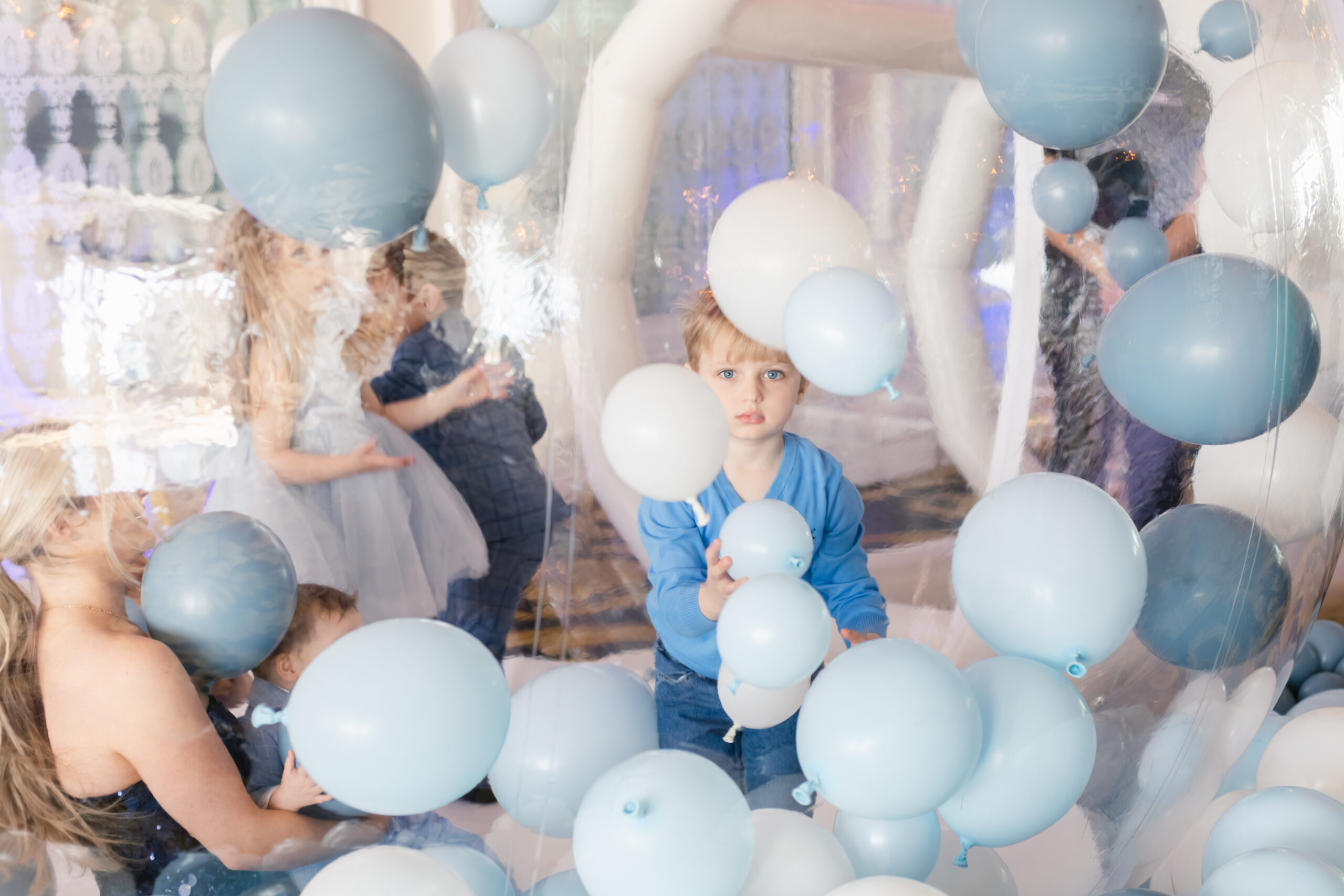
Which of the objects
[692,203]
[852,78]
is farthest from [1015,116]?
[692,203]

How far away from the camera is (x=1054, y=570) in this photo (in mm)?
823

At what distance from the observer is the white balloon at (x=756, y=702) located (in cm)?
85

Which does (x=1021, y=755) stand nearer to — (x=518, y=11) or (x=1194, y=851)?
(x=1194, y=851)

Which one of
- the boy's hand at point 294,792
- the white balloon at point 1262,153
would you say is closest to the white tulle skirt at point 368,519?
the boy's hand at point 294,792

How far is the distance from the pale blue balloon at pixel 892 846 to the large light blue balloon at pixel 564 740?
0.20 metres

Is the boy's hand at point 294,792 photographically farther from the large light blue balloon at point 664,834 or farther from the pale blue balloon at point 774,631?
the pale blue balloon at point 774,631

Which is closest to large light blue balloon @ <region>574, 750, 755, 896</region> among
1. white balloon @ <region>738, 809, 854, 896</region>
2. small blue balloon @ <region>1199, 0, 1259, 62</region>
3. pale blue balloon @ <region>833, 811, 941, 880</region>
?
white balloon @ <region>738, 809, 854, 896</region>

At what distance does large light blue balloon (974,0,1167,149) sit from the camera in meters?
0.81

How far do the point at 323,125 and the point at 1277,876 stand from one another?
2.98 ft

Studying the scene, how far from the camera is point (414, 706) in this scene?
0.73 meters

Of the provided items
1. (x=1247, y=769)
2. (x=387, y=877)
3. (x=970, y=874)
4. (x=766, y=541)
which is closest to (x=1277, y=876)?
(x=970, y=874)

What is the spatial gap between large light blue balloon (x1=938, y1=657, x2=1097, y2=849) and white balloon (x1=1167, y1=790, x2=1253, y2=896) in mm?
422

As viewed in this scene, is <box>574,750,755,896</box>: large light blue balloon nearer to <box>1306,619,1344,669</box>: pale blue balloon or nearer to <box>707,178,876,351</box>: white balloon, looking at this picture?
<box>707,178,876,351</box>: white balloon

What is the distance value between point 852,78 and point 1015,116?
0.45 ft
